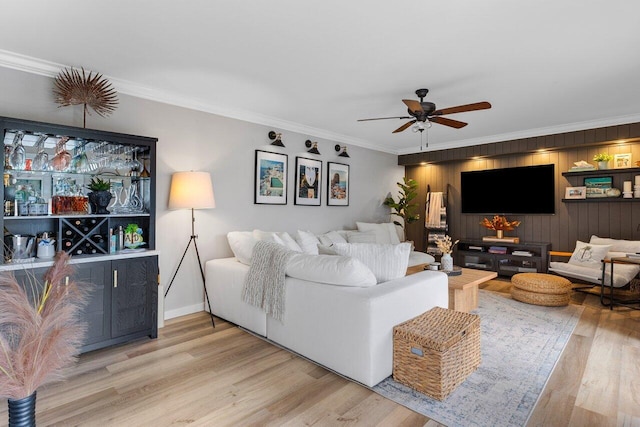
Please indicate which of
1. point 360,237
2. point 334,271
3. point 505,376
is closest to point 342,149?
point 360,237

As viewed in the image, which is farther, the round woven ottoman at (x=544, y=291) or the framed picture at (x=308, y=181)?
the framed picture at (x=308, y=181)

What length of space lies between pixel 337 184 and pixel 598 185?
3.93 m

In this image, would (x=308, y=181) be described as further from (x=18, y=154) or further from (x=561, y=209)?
(x=561, y=209)

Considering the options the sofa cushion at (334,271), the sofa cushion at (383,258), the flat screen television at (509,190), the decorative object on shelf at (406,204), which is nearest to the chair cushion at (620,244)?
the flat screen television at (509,190)

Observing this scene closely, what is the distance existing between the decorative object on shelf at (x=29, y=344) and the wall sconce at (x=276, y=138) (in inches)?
152

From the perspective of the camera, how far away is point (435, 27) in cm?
233

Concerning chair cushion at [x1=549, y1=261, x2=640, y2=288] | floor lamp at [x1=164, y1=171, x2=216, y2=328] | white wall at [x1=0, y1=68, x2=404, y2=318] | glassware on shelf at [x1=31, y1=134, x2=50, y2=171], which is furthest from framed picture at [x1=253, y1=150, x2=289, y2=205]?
chair cushion at [x1=549, y1=261, x2=640, y2=288]

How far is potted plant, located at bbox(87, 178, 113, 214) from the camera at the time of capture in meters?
2.94

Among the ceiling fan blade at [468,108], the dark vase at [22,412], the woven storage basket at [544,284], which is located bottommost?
the woven storage basket at [544,284]

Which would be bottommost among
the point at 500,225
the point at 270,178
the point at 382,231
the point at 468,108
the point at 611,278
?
the point at 611,278

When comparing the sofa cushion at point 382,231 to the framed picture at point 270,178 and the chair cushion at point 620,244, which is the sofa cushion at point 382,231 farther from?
the chair cushion at point 620,244

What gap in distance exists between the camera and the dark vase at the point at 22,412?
917mm

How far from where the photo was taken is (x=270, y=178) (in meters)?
4.70

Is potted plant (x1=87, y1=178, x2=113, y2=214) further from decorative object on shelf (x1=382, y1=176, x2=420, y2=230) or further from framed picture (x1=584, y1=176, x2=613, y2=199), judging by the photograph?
framed picture (x1=584, y1=176, x2=613, y2=199)
